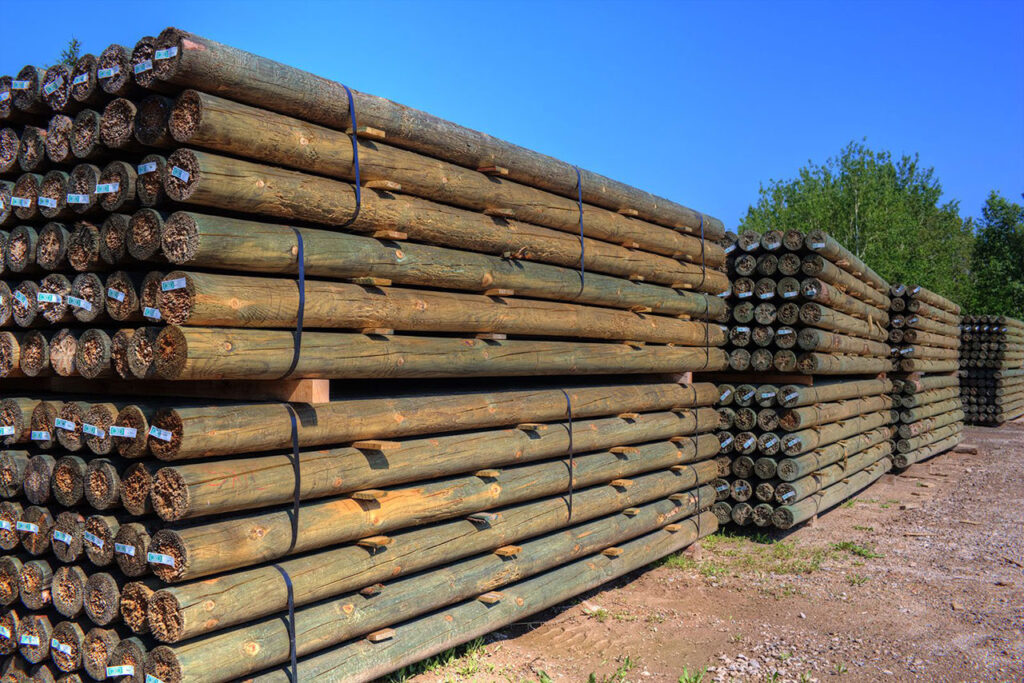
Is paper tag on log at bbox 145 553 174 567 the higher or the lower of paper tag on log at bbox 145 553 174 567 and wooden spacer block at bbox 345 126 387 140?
the lower

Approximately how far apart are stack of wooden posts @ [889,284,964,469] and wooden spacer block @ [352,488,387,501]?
14468mm

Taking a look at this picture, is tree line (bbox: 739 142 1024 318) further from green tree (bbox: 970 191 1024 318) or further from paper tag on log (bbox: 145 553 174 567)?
paper tag on log (bbox: 145 553 174 567)

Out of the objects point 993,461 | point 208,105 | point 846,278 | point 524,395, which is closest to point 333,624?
point 524,395

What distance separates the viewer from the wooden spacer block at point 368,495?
5.12 metres

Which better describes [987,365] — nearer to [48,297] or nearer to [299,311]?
[299,311]

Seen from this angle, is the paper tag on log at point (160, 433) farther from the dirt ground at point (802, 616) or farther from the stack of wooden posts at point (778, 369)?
the stack of wooden posts at point (778, 369)

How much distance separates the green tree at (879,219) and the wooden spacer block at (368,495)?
3964 centimetres

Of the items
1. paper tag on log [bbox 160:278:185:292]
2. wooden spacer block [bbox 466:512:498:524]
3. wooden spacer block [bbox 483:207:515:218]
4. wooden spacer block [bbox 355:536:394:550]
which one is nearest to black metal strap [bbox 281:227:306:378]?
paper tag on log [bbox 160:278:185:292]

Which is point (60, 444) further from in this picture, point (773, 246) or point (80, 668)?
point (773, 246)

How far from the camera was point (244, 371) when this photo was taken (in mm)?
4391

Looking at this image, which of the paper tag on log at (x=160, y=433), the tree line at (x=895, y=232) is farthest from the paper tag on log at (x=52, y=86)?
the tree line at (x=895, y=232)

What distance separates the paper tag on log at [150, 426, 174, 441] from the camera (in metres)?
4.13

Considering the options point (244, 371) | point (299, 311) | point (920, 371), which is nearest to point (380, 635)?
point (244, 371)

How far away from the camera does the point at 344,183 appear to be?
203 inches
